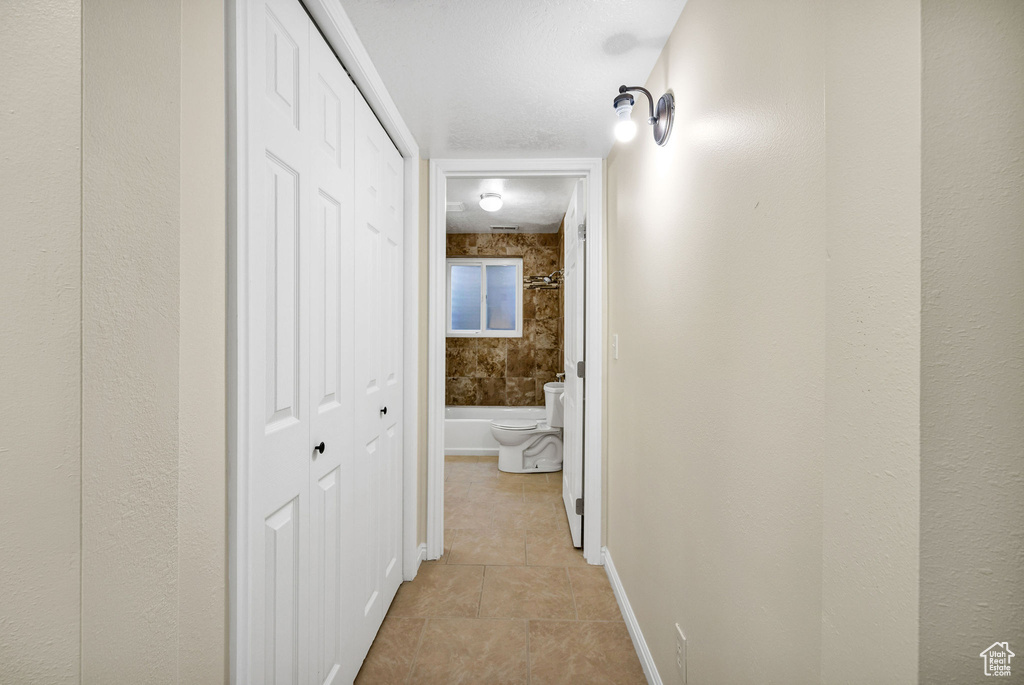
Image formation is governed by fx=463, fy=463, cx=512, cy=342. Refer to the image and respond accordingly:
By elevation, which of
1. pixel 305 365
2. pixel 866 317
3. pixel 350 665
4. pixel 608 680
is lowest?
pixel 608 680

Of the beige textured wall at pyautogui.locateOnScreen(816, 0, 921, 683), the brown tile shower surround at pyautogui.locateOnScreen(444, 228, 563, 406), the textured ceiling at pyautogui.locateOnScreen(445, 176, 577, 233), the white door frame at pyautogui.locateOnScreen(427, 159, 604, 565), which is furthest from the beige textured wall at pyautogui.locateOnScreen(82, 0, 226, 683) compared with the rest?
the brown tile shower surround at pyautogui.locateOnScreen(444, 228, 563, 406)

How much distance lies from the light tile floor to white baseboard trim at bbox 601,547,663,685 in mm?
32

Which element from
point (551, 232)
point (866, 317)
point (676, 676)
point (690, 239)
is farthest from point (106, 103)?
point (551, 232)

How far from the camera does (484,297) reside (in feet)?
18.0

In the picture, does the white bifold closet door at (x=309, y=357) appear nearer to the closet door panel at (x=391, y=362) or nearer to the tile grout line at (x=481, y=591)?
the closet door panel at (x=391, y=362)

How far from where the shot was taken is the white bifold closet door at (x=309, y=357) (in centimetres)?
100

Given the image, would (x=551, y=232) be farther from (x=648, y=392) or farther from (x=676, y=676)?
(x=676, y=676)

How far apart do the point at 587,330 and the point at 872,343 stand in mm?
1939

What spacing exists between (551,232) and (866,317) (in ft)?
16.1

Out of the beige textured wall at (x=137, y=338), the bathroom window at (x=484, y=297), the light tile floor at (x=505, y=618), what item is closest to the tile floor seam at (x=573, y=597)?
the light tile floor at (x=505, y=618)

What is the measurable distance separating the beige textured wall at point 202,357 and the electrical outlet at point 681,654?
117 centimetres

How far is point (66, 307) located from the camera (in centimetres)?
73

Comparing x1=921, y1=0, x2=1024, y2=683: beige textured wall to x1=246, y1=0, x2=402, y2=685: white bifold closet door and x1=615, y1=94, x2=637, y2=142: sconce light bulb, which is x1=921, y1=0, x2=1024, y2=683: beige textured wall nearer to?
x1=615, y1=94, x2=637, y2=142: sconce light bulb

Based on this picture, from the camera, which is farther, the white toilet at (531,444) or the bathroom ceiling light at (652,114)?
the white toilet at (531,444)
